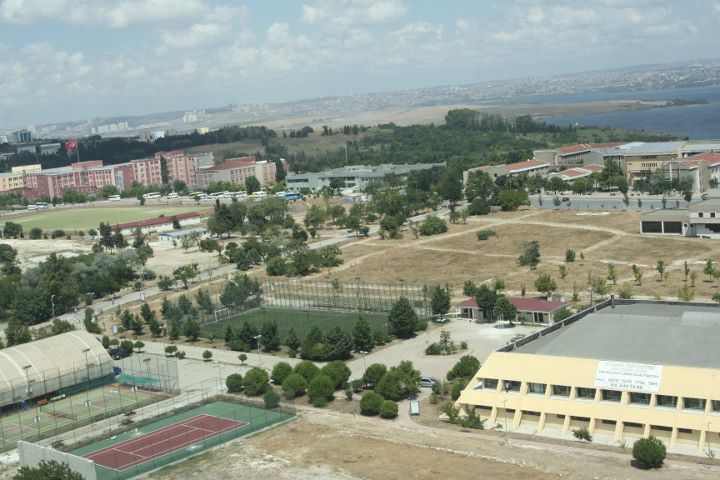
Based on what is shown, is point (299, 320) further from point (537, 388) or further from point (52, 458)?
point (52, 458)

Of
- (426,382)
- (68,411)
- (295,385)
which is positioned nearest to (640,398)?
(426,382)

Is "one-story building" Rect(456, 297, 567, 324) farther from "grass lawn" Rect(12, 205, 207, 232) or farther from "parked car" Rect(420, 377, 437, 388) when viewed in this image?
"grass lawn" Rect(12, 205, 207, 232)

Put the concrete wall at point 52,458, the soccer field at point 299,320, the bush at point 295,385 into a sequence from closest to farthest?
the concrete wall at point 52,458 → the bush at point 295,385 → the soccer field at point 299,320

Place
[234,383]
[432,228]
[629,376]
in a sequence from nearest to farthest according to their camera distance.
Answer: [629,376] < [234,383] < [432,228]

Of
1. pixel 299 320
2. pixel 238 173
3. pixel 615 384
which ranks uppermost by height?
pixel 238 173

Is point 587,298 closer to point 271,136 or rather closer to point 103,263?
point 103,263

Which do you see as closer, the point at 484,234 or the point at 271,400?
the point at 271,400

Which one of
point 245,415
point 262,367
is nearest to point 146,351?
point 262,367

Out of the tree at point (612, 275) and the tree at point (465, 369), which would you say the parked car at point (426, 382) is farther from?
Answer: the tree at point (612, 275)

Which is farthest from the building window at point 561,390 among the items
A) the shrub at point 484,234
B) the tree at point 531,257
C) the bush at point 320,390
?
the shrub at point 484,234
